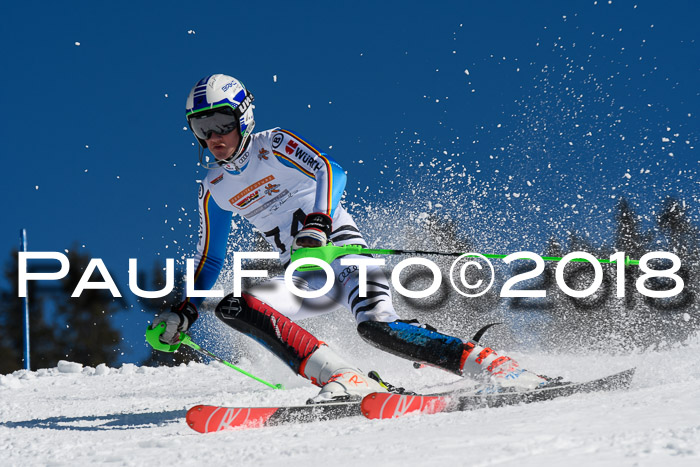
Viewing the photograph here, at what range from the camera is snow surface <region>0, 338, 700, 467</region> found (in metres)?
2.04

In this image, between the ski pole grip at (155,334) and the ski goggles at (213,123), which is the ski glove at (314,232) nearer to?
the ski goggles at (213,123)

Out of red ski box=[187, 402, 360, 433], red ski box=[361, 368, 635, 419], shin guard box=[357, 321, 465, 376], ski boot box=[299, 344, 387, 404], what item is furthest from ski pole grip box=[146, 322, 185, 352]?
red ski box=[361, 368, 635, 419]

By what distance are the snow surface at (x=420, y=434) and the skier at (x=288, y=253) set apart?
0.53 m

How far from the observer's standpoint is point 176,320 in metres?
4.13

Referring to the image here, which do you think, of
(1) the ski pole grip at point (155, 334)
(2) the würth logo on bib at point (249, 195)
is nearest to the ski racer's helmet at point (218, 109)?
Result: (2) the würth logo on bib at point (249, 195)

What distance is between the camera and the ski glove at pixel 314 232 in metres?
3.54

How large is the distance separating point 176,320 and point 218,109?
123 centimetres

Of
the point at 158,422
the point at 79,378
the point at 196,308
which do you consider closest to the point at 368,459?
the point at 158,422

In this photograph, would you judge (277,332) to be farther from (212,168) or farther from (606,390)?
(606,390)

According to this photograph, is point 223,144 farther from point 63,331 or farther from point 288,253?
point 63,331

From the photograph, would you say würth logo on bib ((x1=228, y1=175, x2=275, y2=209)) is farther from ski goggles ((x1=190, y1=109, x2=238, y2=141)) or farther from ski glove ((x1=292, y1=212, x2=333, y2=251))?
ski glove ((x1=292, y1=212, x2=333, y2=251))

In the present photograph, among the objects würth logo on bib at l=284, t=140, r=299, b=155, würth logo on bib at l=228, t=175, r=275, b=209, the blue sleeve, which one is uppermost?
würth logo on bib at l=284, t=140, r=299, b=155

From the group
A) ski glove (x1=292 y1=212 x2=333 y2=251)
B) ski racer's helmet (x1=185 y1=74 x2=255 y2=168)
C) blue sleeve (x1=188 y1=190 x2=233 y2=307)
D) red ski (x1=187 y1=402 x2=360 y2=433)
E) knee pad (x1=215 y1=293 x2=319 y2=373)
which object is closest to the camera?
red ski (x1=187 y1=402 x2=360 y2=433)

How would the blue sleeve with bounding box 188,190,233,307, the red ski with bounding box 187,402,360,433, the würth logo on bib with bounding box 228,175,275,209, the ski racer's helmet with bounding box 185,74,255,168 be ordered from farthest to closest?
the blue sleeve with bounding box 188,190,233,307, the würth logo on bib with bounding box 228,175,275,209, the ski racer's helmet with bounding box 185,74,255,168, the red ski with bounding box 187,402,360,433
